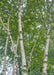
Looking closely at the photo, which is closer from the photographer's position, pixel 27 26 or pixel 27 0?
pixel 27 0

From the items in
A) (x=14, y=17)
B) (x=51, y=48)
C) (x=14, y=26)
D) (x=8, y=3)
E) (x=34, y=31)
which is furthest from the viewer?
(x=51, y=48)

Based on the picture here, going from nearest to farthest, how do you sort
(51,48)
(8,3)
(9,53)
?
(8,3)
(51,48)
(9,53)

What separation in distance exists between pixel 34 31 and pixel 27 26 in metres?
0.78

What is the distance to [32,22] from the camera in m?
6.84

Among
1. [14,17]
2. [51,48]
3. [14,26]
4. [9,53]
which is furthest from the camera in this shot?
[9,53]

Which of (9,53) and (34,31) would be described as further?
(9,53)

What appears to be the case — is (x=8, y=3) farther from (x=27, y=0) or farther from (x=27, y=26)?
(x=27, y=26)

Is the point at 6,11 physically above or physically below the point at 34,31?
above

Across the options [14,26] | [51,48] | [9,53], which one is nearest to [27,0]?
[14,26]

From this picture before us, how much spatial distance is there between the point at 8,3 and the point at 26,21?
1495 mm

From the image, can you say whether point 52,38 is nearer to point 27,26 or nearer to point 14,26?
point 27,26

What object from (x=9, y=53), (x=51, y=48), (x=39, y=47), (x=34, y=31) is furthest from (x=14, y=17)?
(x=9, y=53)

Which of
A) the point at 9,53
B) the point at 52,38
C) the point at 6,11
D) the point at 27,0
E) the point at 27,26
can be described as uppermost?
the point at 27,0

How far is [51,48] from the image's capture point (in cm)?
837
